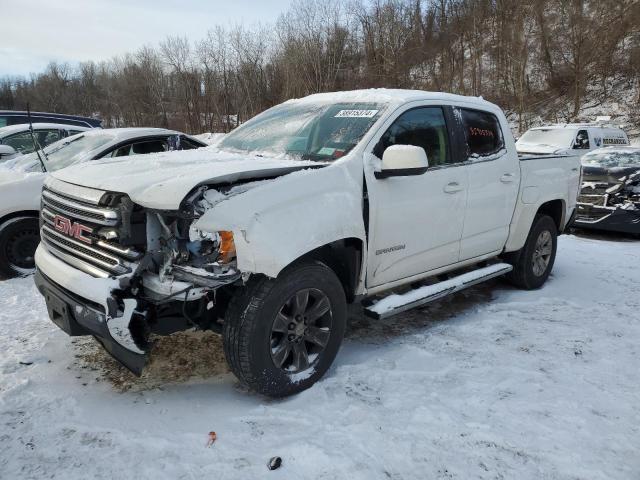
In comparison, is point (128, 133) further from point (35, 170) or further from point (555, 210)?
point (555, 210)

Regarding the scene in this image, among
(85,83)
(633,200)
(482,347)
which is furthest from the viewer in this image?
(85,83)

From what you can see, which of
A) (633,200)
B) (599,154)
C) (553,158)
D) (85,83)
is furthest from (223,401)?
(85,83)

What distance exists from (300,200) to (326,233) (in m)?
0.27

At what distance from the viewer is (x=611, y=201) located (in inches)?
320

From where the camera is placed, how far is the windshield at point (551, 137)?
13.4m

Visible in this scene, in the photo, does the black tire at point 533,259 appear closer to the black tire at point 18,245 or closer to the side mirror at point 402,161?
the side mirror at point 402,161

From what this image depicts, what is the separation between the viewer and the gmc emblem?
293 centimetres

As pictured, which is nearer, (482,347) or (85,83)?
(482,347)

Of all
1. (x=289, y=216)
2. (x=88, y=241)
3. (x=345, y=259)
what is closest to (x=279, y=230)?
(x=289, y=216)

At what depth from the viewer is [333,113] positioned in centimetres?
386

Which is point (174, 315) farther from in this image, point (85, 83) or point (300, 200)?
point (85, 83)

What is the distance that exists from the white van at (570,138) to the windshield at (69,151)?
35.0 ft

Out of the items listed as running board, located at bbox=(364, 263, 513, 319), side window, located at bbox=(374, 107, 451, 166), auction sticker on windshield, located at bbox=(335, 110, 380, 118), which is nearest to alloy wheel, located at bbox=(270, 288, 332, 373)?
running board, located at bbox=(364, 263, 513, 319)

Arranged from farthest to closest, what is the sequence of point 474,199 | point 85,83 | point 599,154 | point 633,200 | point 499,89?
point 85,83 < point 499,89 < point 599,154 < point 633,200 < point 474,199
